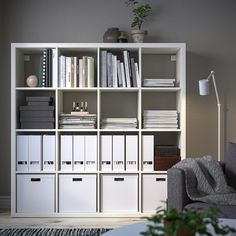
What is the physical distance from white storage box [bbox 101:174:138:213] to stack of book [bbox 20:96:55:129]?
82 centimetres

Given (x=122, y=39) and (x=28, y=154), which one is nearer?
(x=28, y=154)

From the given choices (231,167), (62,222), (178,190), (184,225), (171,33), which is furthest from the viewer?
(171,33)

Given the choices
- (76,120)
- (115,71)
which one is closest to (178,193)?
(76,120)

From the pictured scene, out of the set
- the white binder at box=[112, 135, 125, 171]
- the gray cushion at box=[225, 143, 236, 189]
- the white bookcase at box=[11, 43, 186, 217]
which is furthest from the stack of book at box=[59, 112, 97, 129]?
the gray cushion at box=[225, 143, 236, 189]

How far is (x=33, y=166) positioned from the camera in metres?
4.27

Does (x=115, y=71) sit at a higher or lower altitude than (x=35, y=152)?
higher

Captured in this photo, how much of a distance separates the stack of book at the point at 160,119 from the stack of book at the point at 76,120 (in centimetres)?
54

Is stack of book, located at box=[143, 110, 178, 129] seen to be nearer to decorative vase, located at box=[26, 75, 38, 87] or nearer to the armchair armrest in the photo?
the armchair armrest

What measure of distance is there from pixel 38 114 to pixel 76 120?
395 mm

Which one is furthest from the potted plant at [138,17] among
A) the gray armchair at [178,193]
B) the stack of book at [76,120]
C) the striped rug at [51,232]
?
the striped rug at [51,232]

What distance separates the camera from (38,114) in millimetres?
4254

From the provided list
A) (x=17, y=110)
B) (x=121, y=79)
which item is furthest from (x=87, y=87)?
(x=17, y=110)

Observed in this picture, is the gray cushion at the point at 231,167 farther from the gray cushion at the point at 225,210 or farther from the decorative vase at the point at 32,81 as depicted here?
the decorative vase at the point at 32,81

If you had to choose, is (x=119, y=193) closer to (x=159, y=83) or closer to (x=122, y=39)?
(x=159, y=83)
